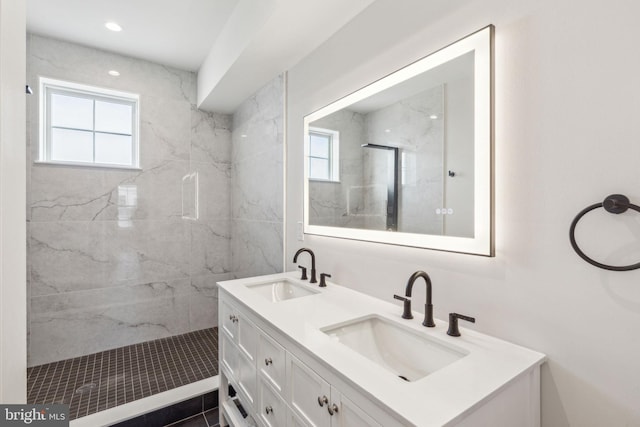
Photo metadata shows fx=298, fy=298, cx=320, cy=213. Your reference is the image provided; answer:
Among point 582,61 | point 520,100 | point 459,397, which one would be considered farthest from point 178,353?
point 582,61

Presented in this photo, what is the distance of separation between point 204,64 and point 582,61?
9.61 feet

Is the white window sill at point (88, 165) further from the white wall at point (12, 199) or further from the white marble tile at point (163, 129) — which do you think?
the white wall at point (12, 199)

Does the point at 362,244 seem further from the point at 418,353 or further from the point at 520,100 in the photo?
the point at 520,100

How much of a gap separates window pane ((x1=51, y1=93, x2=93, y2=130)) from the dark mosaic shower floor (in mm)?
2045

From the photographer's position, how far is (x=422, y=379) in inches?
32.3

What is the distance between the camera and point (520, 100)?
993 mm

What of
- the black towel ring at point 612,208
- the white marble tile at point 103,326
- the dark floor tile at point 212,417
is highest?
the black towel ring at point 612,208

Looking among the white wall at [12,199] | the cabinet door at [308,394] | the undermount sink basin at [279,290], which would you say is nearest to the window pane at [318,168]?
the undermount sink basin at [279,290]

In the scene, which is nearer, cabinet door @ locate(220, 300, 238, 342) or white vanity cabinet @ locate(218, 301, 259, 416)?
white vanity cabinet @ locate(218, 301, 259, 416)

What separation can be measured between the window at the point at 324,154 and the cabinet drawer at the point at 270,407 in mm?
1190

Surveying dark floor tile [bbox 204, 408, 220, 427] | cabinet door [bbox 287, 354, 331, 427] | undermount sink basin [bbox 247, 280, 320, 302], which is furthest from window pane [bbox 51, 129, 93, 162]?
cabinet door [bbox 287, 354, 331, 427]

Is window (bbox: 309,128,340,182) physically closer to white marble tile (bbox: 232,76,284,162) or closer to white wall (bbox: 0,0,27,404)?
white marble tile (bbox: 232,76,284,162)

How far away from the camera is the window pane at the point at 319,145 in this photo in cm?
193

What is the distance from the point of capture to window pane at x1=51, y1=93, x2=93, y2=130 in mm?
2594
